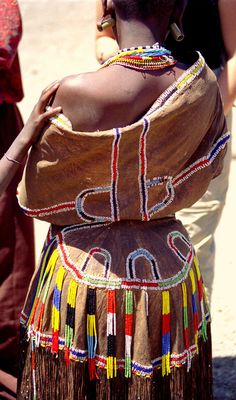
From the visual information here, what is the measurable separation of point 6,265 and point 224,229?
264 cm

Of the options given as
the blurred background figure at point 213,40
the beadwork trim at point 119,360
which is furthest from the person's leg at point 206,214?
the beadwork trim at point 119,360

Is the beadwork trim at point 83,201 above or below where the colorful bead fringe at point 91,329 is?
above

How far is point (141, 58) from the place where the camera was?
236cm

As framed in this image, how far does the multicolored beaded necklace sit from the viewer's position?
2.35 meters

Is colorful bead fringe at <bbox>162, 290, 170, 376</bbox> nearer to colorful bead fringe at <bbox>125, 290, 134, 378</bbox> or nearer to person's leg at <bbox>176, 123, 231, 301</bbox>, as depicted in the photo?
colorful bead fringe at <bbox>125, 290, 134, 378</bbox>

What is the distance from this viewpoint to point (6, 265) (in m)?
3.78

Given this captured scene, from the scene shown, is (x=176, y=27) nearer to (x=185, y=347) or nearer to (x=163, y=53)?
(x=163, y=53)

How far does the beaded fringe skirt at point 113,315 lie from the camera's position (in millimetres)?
2521

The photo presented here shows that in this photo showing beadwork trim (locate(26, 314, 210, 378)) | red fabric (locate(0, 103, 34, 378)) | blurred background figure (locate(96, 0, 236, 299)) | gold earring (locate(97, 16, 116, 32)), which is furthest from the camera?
red fabric (locate(0, 103, 34, 378))

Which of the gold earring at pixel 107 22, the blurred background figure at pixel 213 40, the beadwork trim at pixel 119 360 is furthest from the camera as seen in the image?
the blurred background figure at pixel 213 40

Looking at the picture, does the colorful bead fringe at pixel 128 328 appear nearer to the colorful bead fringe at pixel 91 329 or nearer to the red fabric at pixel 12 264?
the colorful bead fringe at pixel 91 329

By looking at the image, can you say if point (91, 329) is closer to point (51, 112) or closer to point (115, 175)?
point (115, 175)

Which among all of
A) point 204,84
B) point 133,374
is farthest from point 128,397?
point 204,84

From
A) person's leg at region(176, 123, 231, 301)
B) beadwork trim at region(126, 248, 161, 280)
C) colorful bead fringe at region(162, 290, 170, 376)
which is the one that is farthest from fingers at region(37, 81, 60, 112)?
person's leg at region(176, 123, 231, 301)
